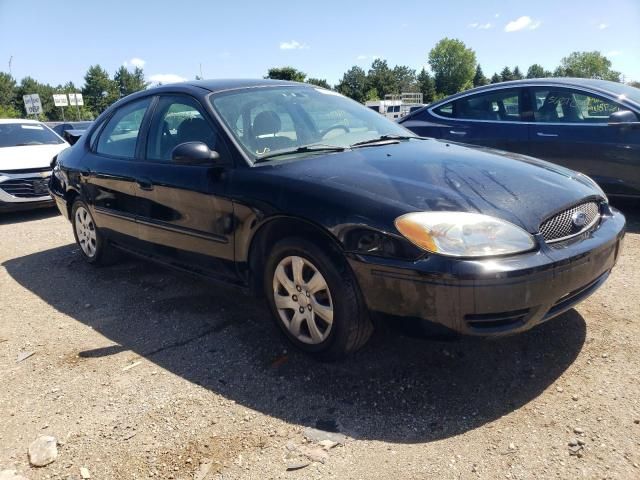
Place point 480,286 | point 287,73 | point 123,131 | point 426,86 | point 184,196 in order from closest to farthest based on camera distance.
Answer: point 480,286
point 184,196
point 123,131
point 287,73
point 426,86

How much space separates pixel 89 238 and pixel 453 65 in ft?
389

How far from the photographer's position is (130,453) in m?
2.29

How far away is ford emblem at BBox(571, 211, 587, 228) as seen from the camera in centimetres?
267

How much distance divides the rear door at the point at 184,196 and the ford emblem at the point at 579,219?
1.90 meters

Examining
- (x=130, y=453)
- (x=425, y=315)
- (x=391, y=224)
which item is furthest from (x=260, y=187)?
(x=130, y=453)

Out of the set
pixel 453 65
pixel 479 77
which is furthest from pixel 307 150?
pixel 479 77

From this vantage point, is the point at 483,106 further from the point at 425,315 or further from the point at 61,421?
the point at 61,421

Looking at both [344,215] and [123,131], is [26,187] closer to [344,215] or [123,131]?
Result: [123,131]

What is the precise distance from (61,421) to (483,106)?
560 cm

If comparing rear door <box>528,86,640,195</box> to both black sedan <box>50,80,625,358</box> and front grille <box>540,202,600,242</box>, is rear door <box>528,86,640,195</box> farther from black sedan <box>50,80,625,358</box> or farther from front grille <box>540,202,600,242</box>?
front grille <box>540,202,600,242</box>

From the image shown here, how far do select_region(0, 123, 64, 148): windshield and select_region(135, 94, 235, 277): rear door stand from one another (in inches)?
238

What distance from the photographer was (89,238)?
4.92 meters

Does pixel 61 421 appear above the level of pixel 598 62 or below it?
below

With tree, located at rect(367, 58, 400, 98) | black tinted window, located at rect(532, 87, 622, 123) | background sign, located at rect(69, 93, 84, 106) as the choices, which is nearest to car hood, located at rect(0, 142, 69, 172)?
black tinted window, located at rect(532, 87, 622, 123)
